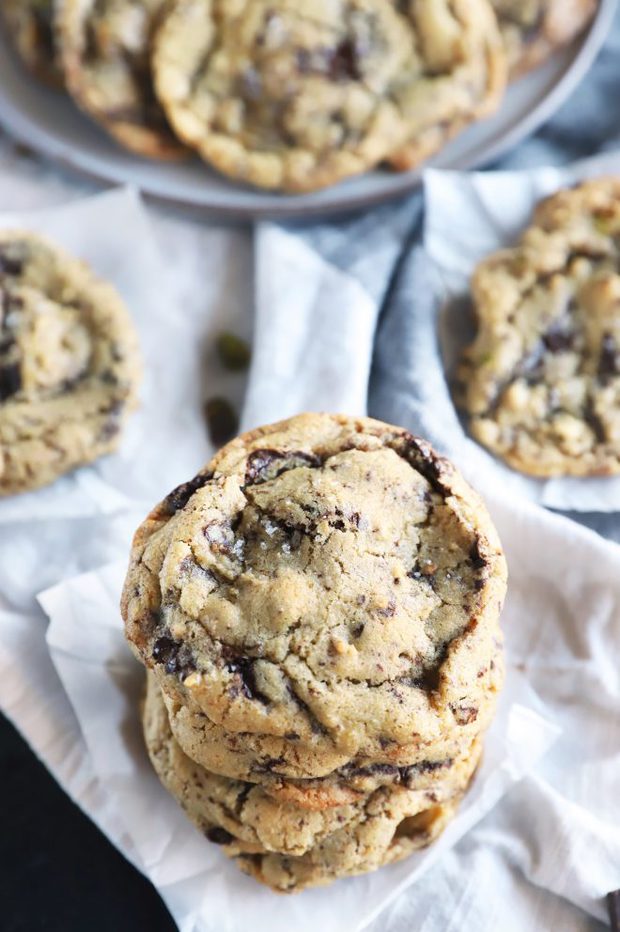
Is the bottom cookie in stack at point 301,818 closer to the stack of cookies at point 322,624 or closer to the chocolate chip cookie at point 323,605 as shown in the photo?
the stack of cookies at point 322,624

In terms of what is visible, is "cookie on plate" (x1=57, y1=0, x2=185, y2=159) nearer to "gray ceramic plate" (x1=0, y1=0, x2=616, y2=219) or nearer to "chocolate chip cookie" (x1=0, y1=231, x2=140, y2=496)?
"gray ceramic plate" (x1=0, y1=0, x2=616, y2=219)

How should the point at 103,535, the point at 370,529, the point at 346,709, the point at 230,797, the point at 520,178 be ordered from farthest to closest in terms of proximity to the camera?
the point at 520,178, the point at 103,535, the point at 230,797, the point at 370,529, the point at 346,709

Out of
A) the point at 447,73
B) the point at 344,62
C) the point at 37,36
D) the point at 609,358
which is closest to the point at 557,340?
the point at 609,358

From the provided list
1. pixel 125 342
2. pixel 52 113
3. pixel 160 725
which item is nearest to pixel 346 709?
pixel 160 725

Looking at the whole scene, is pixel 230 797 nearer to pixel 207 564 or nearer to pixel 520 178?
pixel 207 564

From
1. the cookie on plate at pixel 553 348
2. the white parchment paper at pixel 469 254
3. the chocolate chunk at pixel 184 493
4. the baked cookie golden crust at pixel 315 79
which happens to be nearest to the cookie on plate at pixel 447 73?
the baked cookie golden crust at pixel 315 79

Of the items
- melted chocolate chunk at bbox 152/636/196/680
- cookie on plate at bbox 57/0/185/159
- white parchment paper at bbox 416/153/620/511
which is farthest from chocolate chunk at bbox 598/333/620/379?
melted chocolate chunk at bbox 152/636/196/680

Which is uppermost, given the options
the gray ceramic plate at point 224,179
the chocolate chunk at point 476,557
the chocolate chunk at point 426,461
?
the gray ceramic plate at point 224,179

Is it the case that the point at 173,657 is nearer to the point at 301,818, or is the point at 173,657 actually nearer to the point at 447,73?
the point at 301,818
